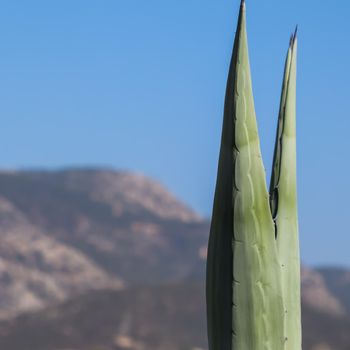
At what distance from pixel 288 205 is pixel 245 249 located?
32 cm

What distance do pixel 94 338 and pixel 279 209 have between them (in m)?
92.9

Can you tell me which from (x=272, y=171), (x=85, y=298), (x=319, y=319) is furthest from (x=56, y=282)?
(x=272, y=171)

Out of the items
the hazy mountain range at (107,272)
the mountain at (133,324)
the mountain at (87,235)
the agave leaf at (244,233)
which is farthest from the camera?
the mountain at (87,235)

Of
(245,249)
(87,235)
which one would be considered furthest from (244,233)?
(87,235)

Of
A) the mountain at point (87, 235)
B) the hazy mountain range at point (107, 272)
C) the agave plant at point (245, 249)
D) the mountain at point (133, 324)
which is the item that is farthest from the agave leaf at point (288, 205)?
the mountain at point (87, 235)

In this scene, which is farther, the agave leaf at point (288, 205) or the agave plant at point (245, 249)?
the agave leaf at point (288, 205)

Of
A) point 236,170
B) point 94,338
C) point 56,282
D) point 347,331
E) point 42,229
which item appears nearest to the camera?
point 236,170

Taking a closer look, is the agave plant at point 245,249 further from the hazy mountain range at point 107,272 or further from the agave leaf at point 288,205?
the hazy mountain range at point 107,272

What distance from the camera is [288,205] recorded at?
452 cm

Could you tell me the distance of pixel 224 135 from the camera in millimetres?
4371

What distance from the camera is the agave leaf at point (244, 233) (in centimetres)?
433

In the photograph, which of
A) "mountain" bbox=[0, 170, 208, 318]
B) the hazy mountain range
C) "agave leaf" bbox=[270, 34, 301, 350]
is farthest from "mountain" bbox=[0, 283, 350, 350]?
"agave leaf" bbox=[270, 34, 301, 350]

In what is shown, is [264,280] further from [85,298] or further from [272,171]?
[85,298]

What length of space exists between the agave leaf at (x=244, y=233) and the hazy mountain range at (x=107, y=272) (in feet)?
281
